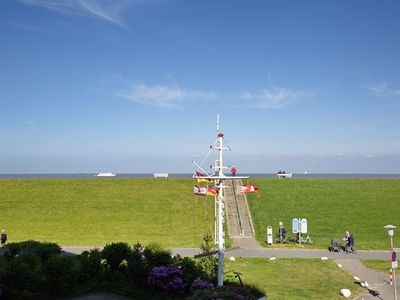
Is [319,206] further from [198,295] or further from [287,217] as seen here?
[198,295]

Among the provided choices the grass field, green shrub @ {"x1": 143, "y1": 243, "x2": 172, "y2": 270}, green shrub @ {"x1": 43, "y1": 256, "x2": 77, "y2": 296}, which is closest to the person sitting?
the grass field

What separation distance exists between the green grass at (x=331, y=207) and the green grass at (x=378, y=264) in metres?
4.42

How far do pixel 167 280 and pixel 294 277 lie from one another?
8105 mm

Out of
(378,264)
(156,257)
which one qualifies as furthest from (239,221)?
(156,257)

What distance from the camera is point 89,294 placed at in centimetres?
1733

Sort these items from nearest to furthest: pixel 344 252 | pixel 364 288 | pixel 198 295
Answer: pixel 198 295, pixel 364 288, pixel 344 252

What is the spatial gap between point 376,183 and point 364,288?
1262 inches

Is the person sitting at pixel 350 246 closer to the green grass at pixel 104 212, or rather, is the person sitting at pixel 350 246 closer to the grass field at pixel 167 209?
the grass field at pixel 167 209

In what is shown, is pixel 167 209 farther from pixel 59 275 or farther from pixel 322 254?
pixel 59 275

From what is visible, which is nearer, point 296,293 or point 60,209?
point 296,293

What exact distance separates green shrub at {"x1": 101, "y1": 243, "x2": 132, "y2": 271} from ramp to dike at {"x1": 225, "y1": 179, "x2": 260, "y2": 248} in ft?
43.0


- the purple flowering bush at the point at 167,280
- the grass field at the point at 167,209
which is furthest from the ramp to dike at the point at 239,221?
the purple flowering bush at the point at 167,280

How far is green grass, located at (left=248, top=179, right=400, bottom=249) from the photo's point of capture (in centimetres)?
3388

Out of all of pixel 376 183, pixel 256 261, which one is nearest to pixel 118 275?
pixel 256 261
